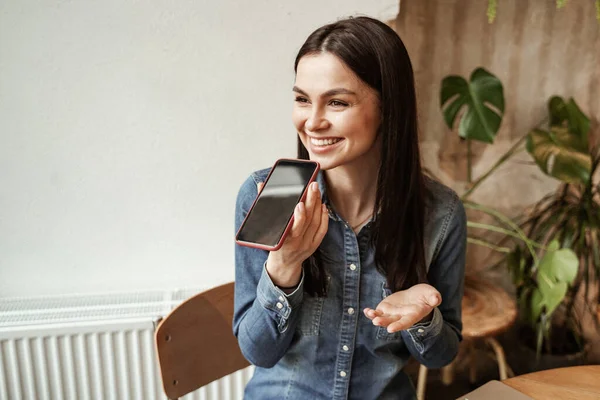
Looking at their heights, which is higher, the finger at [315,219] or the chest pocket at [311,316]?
the finger at [315,219]

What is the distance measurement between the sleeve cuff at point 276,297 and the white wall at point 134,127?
67 centimetres

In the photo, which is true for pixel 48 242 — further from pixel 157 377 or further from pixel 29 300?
pixel 157 377

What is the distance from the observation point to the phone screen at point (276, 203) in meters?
0.69

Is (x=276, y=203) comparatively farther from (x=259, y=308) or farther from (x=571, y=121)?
(x=571, y=121)

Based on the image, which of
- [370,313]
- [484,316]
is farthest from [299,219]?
[484,316]

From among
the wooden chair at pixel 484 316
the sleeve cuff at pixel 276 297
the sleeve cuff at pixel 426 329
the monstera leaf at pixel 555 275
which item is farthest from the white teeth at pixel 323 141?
the monstera leaf at pixel 555 275

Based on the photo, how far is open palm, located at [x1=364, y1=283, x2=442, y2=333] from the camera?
71cm

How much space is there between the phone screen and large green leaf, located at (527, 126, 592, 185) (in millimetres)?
1081

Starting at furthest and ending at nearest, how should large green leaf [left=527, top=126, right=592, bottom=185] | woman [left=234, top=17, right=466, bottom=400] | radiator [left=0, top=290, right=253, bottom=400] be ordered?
large green leaf [left=527, top=126, right=592, bottom=185], radiator [left=0, top=290, right=253, bottom=400], woman [left=234, top=17, right=466, bottom=400]

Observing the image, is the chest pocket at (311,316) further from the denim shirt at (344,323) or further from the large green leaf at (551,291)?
the large green leaf at (551,291)

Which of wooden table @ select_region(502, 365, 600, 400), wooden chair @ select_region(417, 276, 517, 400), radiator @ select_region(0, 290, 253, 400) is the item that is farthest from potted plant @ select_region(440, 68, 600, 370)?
radiator @ select_region(0, 290, 253, 400)

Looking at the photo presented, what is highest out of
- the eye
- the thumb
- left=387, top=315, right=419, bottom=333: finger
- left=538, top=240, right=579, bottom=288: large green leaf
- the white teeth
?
the eye

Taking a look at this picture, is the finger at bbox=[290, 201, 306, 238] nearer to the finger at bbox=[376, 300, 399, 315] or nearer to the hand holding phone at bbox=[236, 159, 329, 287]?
the hand holding phone at bbox=[236, 159, 329, 287]

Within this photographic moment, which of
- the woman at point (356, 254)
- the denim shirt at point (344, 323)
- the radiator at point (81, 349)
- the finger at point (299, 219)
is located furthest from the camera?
the radiator at point (81, 349)
